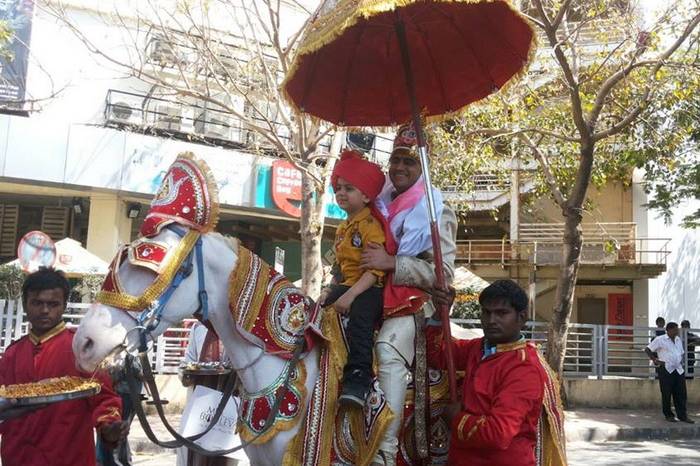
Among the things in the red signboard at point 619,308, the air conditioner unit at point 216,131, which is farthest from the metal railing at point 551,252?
the air conditioner unit at point 216,131

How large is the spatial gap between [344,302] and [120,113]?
51.8ft

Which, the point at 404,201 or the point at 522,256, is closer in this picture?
the point at 404,201

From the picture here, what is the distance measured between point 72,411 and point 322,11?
2466 mm

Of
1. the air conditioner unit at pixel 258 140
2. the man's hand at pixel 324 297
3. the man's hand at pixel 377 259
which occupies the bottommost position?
the man's hand at pixel 324 297

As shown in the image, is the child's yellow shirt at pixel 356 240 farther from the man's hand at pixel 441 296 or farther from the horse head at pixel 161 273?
the horse head at pixel 161 273

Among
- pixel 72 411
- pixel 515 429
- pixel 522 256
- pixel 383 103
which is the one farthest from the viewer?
pixel 522 256

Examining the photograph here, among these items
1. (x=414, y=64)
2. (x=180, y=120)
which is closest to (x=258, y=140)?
(x=180, y=120)

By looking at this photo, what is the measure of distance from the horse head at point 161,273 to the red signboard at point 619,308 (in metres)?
25.9

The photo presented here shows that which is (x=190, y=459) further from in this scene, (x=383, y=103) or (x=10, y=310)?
(x=10, y=310)

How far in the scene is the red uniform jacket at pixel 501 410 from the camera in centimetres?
347

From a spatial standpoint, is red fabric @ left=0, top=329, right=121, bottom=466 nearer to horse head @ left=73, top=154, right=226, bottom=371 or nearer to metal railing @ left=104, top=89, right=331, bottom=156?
horse head @ left=73, top=154, right=226, bottom=371

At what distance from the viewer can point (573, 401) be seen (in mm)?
15914

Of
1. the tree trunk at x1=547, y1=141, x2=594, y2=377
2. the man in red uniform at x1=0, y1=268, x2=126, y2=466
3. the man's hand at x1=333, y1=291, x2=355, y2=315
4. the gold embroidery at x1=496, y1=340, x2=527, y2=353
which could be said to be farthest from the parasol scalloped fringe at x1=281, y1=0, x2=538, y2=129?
the tree trunk at x1=547, y1=141, x2=594, y2=377

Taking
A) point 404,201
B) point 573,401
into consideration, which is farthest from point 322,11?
point 573,401
